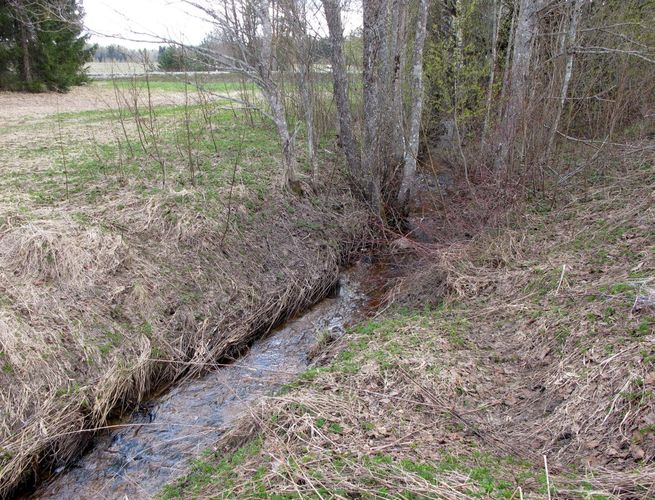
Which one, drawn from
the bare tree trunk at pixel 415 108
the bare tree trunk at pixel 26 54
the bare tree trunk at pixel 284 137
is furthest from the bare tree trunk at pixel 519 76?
the bare tree trunk at pixel 26 54

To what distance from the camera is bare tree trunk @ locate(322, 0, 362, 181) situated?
842 cm

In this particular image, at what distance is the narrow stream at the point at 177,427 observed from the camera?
14.0 ft

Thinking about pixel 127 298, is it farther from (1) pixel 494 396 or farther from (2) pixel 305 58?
(2) pixel 305 58

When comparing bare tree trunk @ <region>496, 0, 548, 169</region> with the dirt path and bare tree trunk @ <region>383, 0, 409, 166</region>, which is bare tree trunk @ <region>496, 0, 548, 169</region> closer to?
bare tree trunk @ <region>383, 0, 409, 166</region>

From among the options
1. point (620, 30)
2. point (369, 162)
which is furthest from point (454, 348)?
point (620, 30)

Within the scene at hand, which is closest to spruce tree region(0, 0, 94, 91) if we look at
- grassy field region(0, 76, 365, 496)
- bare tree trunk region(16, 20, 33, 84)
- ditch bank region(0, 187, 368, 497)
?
bare tree trunk region(16, 20, 33, 84)

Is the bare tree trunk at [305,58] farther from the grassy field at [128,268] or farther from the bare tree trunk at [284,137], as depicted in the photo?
the grassy field at [128,268]

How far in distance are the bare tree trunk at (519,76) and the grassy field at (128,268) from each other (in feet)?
10.2

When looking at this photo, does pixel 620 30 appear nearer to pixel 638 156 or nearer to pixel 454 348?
pixel 638 156

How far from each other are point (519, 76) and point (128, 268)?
6809 mm

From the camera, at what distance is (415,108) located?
351 inches

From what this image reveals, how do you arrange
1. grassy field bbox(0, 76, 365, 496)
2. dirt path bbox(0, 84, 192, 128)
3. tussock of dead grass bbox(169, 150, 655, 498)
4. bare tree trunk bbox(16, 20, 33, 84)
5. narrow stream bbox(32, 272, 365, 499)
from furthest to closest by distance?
bare tree trunk bbox(16, 20, 33, 84) < dirt path bbox(0, 84, 192, 128) < grassy field bbox(0, 76, 365, 496) < narrow stream bbox(32, 272, 365, 499) < tussock of dead grass bbox(169, 150, 655, 498)

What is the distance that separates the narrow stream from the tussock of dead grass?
0.69 metres

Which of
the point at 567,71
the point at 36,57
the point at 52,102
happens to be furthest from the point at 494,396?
the point at 36,57
